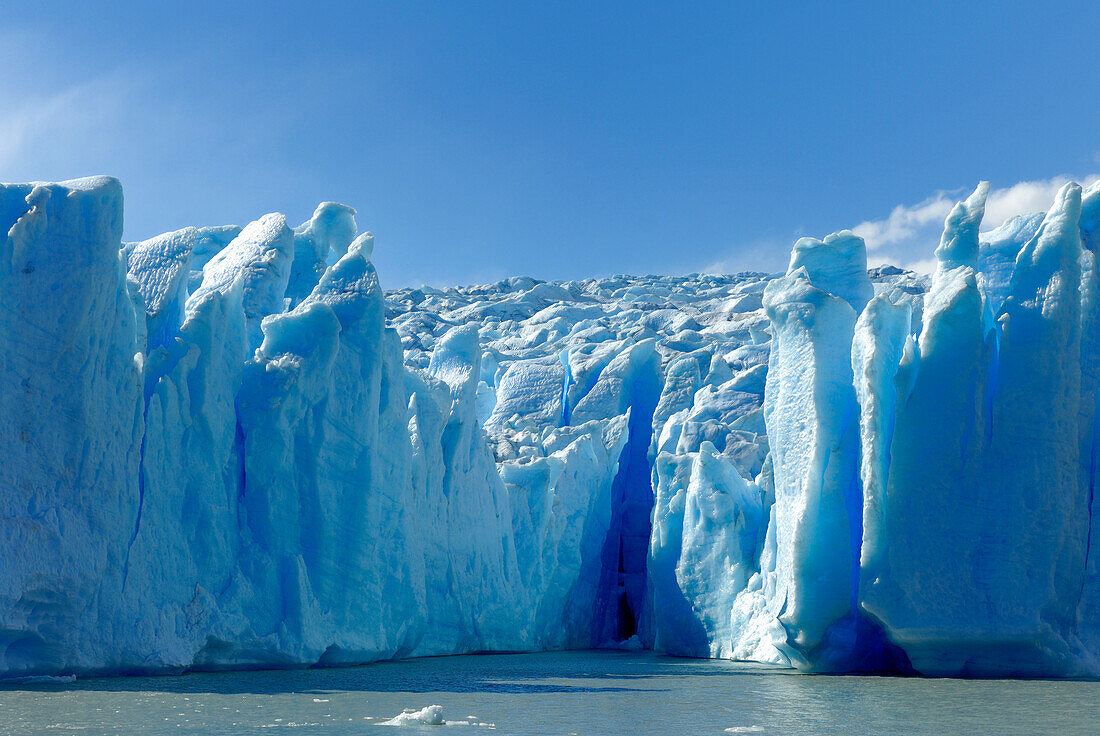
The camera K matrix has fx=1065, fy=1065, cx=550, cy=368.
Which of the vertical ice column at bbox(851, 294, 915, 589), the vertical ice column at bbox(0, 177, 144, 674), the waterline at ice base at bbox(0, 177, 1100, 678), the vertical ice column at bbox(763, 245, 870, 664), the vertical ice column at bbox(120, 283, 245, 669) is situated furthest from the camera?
the vertical ice column at bbox(763, 245, 870, 664)

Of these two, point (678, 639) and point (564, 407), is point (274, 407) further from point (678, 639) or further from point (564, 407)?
point (564, 407)

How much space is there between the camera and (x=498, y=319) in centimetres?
3584

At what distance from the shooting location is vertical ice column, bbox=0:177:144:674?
30.3 feet

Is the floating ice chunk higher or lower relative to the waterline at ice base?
lower

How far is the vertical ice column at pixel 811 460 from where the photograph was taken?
11.6 meters

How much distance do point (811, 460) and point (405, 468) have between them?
500cm

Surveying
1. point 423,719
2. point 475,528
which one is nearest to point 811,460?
point 475,528

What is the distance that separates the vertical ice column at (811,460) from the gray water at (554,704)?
0.83 m

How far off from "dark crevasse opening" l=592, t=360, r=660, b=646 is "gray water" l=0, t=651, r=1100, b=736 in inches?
312

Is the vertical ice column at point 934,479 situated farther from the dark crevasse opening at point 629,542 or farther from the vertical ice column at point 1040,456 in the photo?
the dark crevasse opening at point 629,542

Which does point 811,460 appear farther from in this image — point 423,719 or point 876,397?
point 423,719

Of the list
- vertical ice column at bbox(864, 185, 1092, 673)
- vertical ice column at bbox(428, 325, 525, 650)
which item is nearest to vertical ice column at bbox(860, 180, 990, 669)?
vertical ice column at bbox(864, 185, 1092, 673)

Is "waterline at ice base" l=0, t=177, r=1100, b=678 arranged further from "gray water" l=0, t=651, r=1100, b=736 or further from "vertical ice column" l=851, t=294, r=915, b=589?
"gray water" l=0, t=651, r=1100, b=736

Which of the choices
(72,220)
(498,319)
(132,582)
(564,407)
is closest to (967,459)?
(132,582)
